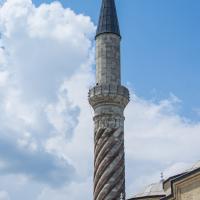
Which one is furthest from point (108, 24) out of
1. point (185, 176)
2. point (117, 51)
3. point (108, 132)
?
point (185, 176)

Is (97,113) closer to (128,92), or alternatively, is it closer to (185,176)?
(128,92)

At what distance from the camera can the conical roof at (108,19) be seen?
A: 24.3 metres

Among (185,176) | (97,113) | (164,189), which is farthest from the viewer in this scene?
(97,113)

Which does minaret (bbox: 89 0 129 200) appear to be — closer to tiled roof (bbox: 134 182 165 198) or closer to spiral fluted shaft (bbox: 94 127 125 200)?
spiral fluted shaft (bbox: 94 127 125 200)

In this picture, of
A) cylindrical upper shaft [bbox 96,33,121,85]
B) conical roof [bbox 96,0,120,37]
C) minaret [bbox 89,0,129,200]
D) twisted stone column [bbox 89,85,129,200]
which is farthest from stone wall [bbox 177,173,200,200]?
conical roof [bbox 96,0,120,37]

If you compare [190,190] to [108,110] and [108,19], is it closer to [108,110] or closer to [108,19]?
[108,110]

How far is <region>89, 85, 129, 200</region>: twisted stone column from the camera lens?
21750 millimetres

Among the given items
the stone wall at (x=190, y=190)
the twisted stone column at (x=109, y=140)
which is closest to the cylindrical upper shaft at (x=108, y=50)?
the twisted stone column at (x=109, y=140)

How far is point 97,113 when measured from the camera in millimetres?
23281

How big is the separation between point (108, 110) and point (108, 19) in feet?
14.9

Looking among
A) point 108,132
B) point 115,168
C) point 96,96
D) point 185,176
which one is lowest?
point 185,176

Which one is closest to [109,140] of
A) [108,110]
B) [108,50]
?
[108,110]

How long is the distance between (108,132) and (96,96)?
1.79m

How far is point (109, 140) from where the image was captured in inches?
885
